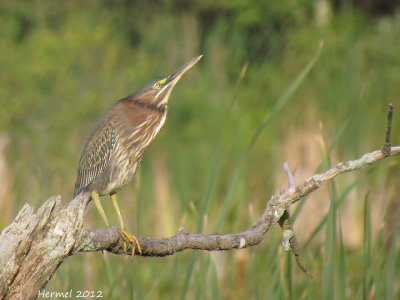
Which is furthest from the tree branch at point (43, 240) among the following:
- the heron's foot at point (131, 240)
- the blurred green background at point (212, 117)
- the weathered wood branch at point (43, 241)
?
the blurred green background at point (212, 117)

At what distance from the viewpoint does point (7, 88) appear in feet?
28.8

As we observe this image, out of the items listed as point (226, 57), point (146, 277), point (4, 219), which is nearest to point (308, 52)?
point (226, 57)

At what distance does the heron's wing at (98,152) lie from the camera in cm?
290

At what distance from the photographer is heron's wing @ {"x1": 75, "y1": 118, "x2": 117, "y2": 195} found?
290 cm

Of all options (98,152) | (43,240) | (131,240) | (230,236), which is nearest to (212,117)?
(98,152)

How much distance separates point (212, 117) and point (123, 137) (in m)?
4.88

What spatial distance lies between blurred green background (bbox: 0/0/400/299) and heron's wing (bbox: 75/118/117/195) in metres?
0.44

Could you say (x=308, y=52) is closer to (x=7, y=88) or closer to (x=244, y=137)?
(x=244, y=137)

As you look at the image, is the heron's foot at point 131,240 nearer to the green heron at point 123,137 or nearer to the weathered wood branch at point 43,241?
the weathered wood branch at point 43,241

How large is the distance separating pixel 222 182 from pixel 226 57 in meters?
2.57

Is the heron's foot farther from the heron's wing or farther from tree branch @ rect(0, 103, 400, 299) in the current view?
the heron's wing

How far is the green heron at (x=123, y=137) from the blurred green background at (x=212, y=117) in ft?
1.20

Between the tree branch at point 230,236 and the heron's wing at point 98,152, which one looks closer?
the tree branch at point 230,236

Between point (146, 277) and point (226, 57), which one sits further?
point (226, 57)
